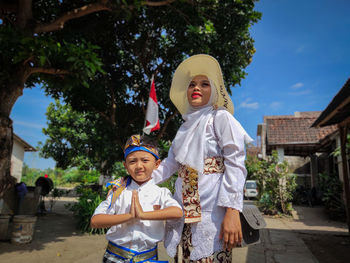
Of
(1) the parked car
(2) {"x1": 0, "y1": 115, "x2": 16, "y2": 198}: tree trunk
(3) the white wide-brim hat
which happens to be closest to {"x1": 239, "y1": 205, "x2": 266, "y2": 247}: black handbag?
(3) the white wide-brim hat

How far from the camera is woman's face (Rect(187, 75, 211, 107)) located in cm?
174

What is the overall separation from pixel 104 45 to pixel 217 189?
7.04 metres

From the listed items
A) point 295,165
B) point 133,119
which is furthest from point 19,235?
point 295,165

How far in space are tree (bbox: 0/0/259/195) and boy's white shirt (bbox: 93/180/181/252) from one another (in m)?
2.51

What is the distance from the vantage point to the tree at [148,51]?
6.16m

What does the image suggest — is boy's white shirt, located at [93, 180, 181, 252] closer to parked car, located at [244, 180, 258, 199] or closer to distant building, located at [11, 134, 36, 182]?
A: parked car, located at [244, 180, 258, 199]

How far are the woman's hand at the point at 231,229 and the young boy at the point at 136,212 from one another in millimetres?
253

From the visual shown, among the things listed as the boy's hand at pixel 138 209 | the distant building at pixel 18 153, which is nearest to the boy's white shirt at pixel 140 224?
the boy's hand at pixel 138 209

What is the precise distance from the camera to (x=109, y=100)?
8172 millimetres

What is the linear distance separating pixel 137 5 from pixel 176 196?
4134 mm

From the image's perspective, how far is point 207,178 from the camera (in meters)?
1.55

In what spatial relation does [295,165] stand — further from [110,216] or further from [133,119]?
[110,216]

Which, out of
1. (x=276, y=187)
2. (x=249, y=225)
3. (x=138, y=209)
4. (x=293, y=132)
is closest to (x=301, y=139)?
(x=293, y=132)

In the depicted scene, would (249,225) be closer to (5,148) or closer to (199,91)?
(199,91)
